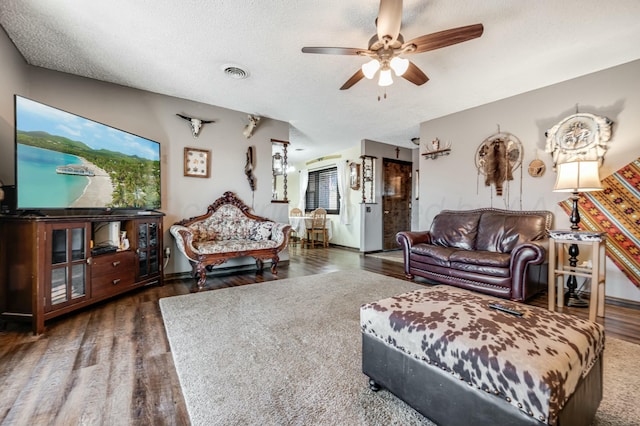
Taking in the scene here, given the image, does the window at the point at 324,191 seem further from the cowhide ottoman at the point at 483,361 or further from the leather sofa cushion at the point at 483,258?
the cowhide ottoman at the point at 483,361

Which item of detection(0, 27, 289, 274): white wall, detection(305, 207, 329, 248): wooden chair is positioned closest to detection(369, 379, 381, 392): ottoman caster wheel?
detection(0, 27, 289, 274): white wall

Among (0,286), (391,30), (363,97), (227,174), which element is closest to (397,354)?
(391,30)

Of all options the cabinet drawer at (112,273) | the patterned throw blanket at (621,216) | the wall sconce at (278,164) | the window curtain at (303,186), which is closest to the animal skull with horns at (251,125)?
the wall sconce at (278,164)

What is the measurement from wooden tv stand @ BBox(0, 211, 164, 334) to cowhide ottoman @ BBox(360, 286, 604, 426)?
98.0 inches

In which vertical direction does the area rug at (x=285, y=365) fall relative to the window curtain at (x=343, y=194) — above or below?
below

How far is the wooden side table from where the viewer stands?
2357mm

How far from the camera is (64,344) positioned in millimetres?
1852

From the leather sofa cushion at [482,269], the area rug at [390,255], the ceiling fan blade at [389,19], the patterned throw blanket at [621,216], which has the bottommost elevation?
the area rug at [390,255]

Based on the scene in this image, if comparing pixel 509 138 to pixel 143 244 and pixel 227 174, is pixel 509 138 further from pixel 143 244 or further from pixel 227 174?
pixel 143 244

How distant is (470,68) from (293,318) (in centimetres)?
317

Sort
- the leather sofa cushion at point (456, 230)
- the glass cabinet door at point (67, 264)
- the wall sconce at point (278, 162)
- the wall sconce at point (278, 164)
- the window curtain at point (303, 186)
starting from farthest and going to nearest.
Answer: the window curtain at point (303, 186) → the wall sconce at point (278, 164) → the wall sconce at point (278, 162) → the leather sofa cushion at point (456, 230) → the glass cabinet door at point (67, 264)

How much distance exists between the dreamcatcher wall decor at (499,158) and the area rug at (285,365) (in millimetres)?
2340

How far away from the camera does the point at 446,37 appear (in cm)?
186

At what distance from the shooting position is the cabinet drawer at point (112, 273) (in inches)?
97.1
